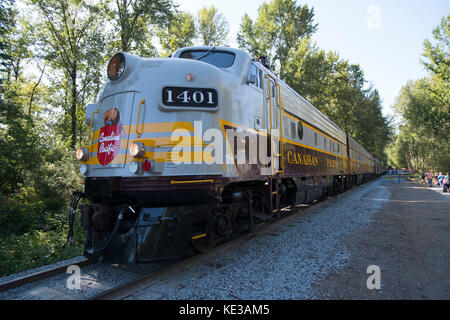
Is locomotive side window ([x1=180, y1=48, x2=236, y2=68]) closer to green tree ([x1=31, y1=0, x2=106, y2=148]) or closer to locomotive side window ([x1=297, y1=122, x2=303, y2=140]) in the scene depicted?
locomotive side window ([x1=297, y1=122, x2=303, y2=140])

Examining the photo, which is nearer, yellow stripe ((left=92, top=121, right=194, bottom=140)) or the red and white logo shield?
yellow stripe ((left=92, top=121, right=194, bottom=140))

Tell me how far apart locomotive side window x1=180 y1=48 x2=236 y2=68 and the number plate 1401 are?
1352mm

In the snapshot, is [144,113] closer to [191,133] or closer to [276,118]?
[191,133]

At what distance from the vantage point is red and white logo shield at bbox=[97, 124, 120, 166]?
3.94m

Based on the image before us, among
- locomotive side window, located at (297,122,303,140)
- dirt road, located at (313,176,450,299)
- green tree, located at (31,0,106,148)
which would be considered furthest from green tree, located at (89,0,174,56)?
dirt road, located at (313,176,450,299)

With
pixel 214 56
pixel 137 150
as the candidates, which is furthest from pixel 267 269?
pixel 214 56

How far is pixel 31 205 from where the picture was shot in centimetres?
966

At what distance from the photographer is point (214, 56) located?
5.38m

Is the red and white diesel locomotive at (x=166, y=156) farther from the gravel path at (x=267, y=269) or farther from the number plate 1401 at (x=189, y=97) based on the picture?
the gravel path at (x=267, y=269)

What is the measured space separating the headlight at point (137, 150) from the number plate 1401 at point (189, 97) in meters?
0.71

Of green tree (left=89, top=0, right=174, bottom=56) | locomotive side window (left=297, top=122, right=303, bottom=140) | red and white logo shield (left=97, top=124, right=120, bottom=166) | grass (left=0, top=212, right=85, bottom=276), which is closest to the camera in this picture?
red and white logo shield (left=97, top=124, right=120, bottom=166)

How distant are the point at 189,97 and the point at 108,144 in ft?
4.69

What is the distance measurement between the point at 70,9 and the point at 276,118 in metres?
19.1

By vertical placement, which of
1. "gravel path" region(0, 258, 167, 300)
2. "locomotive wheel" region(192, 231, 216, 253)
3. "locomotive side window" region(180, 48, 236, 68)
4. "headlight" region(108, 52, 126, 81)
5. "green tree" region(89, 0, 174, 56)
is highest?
"green tree" region(89, 0, 174, 56)
